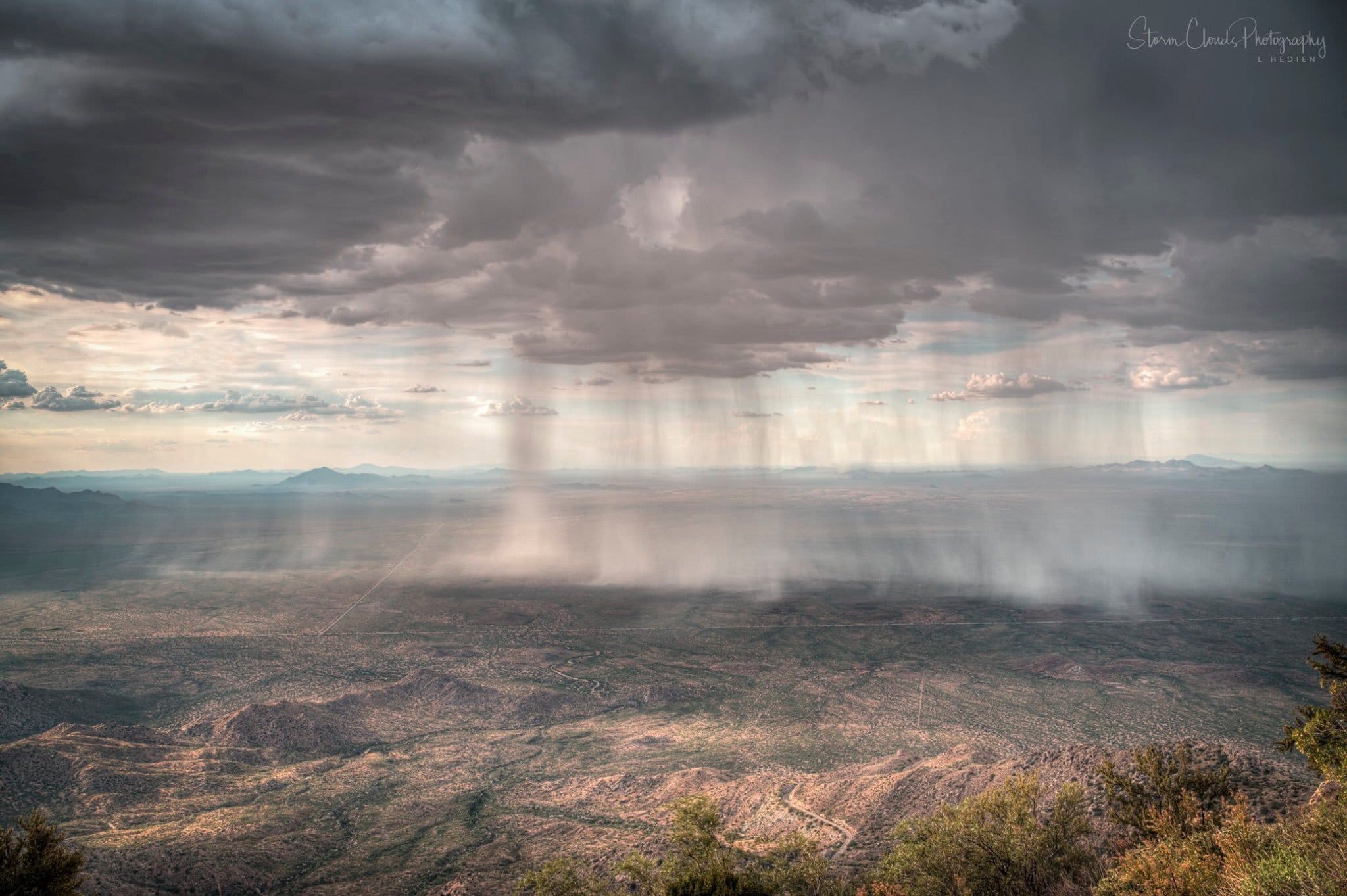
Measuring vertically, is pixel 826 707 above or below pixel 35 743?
below

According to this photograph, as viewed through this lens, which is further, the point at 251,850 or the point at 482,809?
the point at 482,809

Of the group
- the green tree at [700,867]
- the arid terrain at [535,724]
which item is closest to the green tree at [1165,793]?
the arid terrain at [535,724]

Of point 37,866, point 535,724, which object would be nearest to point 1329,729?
point 37,866

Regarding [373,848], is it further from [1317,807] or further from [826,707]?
[826,707]

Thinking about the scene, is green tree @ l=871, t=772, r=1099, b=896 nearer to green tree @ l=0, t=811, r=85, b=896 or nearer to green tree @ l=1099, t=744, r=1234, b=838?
green tree @ l=1099, t=744, r=1234, b=838

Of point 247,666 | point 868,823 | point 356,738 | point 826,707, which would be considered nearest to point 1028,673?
point 826,707

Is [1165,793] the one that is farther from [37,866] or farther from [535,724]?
[535,724]
